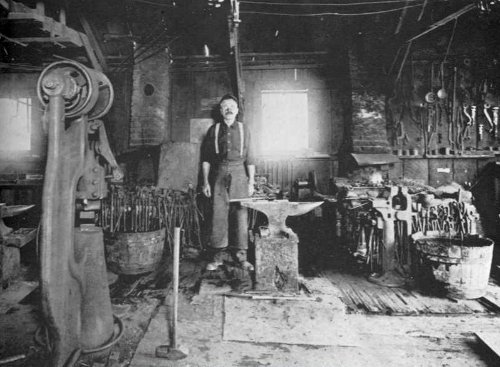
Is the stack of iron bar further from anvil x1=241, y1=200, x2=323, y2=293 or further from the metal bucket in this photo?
the metal bucket

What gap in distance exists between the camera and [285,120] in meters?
8.78

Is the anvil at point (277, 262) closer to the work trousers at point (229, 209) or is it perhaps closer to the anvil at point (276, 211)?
the anvil at point (276, 211)

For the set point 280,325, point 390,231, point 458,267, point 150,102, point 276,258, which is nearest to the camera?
point 280,325

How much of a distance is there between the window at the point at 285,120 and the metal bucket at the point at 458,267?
5083 millimetres

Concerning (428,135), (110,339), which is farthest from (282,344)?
(428,135)

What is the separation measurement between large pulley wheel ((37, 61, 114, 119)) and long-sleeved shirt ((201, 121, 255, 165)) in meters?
2.60

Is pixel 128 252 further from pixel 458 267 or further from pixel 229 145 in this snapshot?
pixel 458 267

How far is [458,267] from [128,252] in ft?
14.4

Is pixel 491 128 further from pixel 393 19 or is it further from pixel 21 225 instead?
pixel 21 225

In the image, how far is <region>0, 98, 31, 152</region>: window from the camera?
8.55 m

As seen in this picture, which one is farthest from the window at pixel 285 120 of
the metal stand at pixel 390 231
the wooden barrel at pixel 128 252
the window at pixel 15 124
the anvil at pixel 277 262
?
the window at pixel 15 124

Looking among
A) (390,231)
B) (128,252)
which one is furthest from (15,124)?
(390,231)

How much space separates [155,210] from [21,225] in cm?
358

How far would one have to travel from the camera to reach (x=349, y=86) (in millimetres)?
8242
